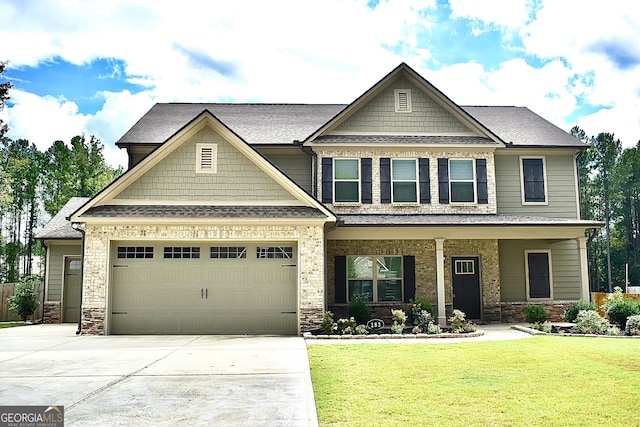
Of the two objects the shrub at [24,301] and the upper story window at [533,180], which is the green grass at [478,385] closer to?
the upper story window at [533,180]

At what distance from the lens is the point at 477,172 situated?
59.3ft

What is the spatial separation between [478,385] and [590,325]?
7908 millimetres

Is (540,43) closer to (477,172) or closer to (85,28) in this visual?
(477,172)

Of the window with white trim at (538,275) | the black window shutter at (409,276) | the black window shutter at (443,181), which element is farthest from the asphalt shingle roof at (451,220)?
the window with white trim at (538,275)

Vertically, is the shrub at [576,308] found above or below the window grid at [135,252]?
below

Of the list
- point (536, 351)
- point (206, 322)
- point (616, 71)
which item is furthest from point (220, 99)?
point (616, 71)

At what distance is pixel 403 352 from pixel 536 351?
256cm

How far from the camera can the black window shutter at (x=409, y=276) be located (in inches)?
685

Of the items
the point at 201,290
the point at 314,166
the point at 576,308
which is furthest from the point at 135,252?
the point at 576,308

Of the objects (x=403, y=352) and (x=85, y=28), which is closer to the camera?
(x=403, y=352)

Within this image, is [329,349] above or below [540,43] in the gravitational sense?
below

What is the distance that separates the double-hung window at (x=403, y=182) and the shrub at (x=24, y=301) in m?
13.0

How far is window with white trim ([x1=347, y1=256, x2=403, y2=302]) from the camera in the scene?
17.5m

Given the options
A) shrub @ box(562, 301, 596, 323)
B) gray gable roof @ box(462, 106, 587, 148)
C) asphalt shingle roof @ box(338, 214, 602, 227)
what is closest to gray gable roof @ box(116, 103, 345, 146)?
asphalt shingle roof @ box(338, 214, 602, 227)
